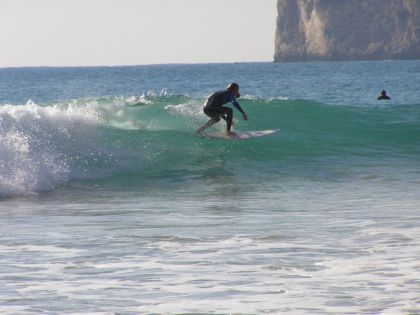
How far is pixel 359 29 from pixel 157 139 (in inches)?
6422

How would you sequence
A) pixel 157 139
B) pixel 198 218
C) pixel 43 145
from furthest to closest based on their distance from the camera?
1. pixel 157 139
2. pixel 43 145
3. pixel 198 218

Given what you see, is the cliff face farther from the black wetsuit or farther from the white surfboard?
the black wetsuit

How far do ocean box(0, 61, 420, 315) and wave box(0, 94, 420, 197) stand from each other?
53mm

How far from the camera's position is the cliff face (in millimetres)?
173625

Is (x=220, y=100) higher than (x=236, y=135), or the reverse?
(x=220, y=100)

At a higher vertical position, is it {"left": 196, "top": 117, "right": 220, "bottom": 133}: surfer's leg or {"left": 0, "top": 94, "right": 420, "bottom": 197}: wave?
{"left": 196, "top": 117, "right": 220, "bottom": 133}: surfer's leg

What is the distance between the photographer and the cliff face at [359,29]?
174m

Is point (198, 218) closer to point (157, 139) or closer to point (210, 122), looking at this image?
point (210, 122)

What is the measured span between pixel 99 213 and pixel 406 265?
492cm

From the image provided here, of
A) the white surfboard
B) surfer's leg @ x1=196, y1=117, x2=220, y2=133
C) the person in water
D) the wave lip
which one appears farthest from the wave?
the person in water

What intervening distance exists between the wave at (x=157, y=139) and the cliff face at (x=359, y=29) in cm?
14938

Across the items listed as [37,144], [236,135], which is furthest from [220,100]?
[37,144]

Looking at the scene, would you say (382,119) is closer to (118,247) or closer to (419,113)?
(419,113)

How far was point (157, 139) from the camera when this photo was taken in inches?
810
